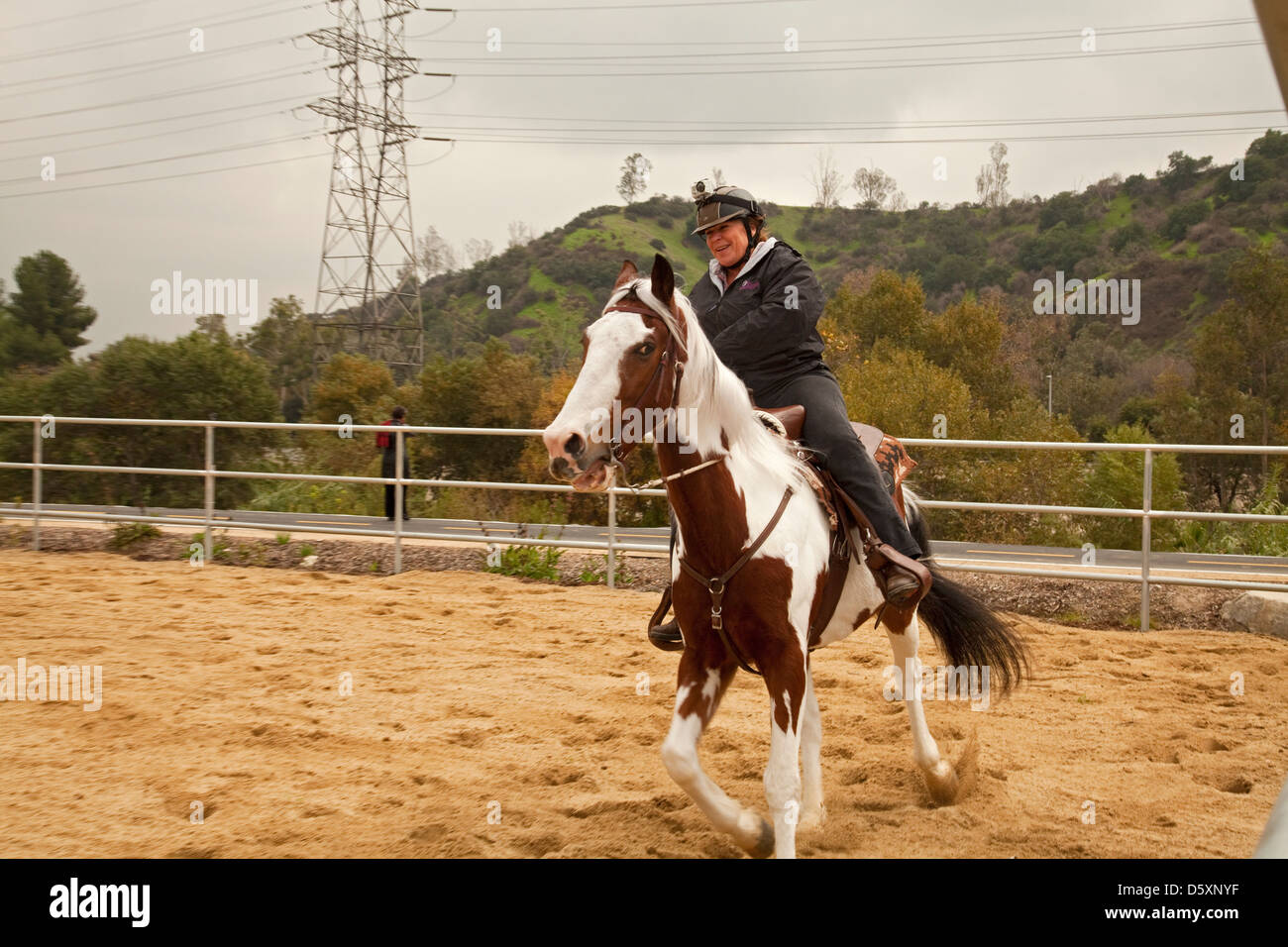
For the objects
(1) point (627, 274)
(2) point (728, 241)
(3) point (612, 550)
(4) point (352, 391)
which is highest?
(4) point (352, 391)

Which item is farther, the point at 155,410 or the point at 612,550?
the point at 155,410

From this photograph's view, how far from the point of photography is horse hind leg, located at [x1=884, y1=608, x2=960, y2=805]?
4293mm

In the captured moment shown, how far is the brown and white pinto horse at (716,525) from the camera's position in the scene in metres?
3.03

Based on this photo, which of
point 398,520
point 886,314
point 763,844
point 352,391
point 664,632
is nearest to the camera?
point 763,844

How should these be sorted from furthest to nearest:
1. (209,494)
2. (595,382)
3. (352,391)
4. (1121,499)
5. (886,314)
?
(886,314) < (352,391) < (1121,499) < (209,494) < (595,382)

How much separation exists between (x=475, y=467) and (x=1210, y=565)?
14.1 meters

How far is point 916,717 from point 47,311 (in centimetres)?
4354

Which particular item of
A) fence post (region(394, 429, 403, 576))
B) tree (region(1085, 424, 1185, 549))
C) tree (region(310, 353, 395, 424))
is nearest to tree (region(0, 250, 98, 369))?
tree (region(310, 353, 395, 424))

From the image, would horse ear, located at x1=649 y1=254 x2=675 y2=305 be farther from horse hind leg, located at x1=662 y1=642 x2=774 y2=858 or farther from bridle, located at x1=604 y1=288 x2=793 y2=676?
horse hind leg, located at x1=662 y1=642 x2=774 y2=858

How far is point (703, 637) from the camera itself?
343 cm

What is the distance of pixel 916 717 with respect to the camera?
443 cm

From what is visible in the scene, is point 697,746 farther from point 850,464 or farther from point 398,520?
point 398,520

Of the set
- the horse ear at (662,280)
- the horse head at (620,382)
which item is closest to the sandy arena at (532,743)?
the horse head at (620,382)

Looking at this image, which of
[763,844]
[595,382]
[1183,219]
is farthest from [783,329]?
[1183,219]
